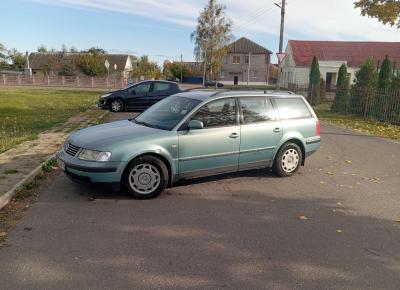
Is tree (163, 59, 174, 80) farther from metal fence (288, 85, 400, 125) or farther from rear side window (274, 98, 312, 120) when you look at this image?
rear side window (274, 98, 312, 120)

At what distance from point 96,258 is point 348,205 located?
360 centimetres

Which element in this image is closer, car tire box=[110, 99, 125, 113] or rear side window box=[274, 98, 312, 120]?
rear side window box=[274, 98, 312, 120]

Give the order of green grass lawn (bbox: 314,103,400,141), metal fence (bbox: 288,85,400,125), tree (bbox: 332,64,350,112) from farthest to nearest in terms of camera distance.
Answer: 1. tree (bbox: 332,64,350,112)
2. metal fence (bbox: 288,85,400,125)
3. green grass lawn (bbox: 314,103,400,141)

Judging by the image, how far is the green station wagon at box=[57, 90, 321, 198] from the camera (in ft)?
17.3

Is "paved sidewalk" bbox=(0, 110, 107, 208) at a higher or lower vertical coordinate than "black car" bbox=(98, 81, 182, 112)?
lower

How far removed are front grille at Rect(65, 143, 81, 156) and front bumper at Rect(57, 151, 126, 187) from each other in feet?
0.41

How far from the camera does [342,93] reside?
20.4 metres

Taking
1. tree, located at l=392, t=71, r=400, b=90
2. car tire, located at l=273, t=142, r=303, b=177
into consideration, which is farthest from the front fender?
tree, located at l=392, t=71, r=400, b=90

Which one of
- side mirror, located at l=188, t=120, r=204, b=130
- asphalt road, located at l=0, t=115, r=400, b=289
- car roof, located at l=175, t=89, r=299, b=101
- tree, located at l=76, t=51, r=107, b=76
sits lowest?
asphalt road, located at l=0, t=115, r=400, b=289

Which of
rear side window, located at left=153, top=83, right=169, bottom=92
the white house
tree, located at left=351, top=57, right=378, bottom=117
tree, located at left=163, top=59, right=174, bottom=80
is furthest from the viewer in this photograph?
tree, located at left=163, top=59, right=174, bottom=80

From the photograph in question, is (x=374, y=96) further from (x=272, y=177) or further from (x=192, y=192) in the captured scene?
(x=192, y=192)

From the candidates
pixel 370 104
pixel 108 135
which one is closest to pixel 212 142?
pixel 108 135

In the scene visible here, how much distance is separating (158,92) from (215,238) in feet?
42.9

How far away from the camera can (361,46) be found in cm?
5197
